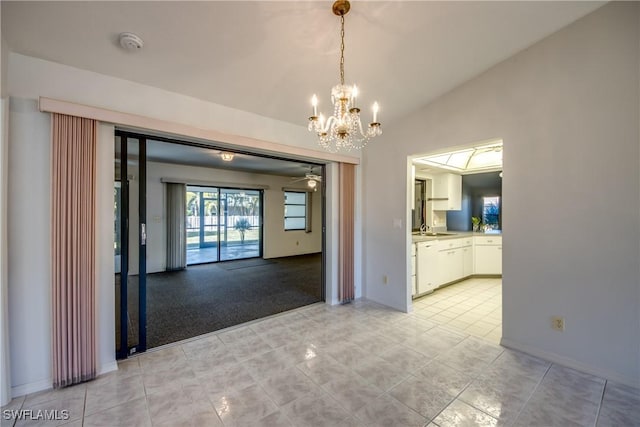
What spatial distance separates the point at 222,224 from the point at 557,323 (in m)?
6.77

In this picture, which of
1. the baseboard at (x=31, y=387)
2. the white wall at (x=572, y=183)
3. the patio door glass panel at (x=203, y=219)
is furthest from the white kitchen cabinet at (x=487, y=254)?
the patio door glass panel at (x=203, y=219)

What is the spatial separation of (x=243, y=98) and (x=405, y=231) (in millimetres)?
2480

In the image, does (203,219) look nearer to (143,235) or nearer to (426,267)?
(143,235)

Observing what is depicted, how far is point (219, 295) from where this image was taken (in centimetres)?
418

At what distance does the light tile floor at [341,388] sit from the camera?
1.69m

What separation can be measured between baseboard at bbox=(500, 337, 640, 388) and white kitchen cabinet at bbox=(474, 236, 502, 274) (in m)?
2.75

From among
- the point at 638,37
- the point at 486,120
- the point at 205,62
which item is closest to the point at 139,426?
the point at 205,62

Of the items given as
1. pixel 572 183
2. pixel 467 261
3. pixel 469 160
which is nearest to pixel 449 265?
pixel 467 261

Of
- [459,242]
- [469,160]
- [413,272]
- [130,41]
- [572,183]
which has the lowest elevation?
[413,272]

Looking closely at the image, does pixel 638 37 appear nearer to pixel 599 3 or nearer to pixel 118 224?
pixel 599 3

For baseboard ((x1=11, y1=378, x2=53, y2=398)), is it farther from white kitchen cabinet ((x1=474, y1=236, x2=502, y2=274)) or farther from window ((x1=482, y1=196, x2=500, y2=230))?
window ((x1=482, y1=196, x2=500, y2=230))

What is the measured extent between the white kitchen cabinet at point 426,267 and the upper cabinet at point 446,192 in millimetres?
1427

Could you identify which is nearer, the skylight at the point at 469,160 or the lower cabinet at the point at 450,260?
the lower cabinet at the point at 450,260

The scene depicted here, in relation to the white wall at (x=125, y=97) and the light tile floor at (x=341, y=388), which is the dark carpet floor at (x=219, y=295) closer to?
the light tile floor at (x=341, y=388)
